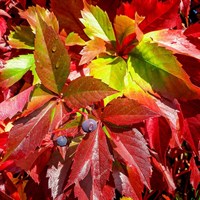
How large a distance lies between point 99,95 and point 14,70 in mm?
243

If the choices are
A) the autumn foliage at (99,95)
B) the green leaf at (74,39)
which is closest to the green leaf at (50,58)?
the autumn foliage at (99,95)

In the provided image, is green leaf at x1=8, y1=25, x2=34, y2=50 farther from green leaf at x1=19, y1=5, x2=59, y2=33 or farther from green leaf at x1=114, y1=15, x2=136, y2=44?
green leaf at x1=114, y1=15, x2=136, y2=44

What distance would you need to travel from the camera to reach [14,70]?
78 cm

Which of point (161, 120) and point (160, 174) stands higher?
point (161, 120)

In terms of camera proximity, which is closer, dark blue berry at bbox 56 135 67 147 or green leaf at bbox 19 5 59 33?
dark blue berry at bbox 56 135 67 147

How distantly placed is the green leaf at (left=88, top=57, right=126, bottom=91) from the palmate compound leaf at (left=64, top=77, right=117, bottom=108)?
70mm

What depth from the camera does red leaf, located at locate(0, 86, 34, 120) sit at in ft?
2.11

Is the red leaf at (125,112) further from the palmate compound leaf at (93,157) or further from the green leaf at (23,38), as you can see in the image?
the green leaf at (23,38)

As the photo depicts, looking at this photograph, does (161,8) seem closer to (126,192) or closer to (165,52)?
Answer: (165,52)

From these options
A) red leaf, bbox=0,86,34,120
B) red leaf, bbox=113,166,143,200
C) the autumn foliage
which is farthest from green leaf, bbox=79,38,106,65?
red leaf, bbox=113,166,143,200

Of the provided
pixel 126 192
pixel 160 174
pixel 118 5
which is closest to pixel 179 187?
pixel 160 174

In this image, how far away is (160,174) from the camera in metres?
0.90

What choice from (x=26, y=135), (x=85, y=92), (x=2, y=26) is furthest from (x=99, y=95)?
(x=2, y=26)

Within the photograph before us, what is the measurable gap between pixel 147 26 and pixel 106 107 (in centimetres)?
21
